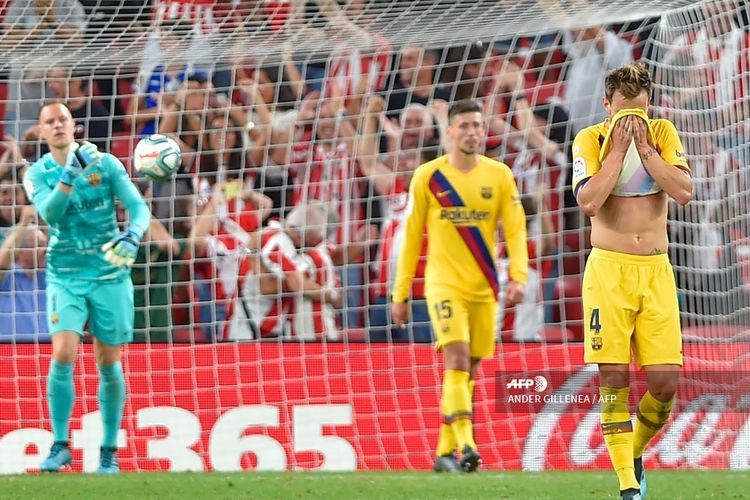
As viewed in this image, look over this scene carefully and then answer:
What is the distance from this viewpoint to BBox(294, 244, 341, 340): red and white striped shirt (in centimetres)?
984

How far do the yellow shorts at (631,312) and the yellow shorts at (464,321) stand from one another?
218 centimetres

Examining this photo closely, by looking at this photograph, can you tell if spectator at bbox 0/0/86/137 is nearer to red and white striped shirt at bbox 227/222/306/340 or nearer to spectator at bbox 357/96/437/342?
red and white striped shirt at bbox 227/222/306/340

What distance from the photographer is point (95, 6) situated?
9.91 meters

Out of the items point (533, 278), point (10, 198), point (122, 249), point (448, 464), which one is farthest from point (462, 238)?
point (10, 198)

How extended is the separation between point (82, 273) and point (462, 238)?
2.30 m

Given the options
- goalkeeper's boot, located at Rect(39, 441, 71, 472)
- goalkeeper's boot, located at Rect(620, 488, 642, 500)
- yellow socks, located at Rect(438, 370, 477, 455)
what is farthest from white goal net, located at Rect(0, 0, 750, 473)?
goalkeeper's boot, located at Rect(620, 488, 642, 500)

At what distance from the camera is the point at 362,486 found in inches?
274

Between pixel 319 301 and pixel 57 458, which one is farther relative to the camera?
pixel 319 301

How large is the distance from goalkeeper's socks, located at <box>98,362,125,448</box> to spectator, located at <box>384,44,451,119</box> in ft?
11.5

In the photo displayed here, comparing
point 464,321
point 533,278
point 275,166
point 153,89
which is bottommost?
point 464,321

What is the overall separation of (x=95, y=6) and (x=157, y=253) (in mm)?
1931

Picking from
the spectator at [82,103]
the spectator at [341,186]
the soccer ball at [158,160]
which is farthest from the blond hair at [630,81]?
the spectator at [82,103]

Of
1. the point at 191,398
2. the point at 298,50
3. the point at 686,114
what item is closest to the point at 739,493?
the point at 686,114

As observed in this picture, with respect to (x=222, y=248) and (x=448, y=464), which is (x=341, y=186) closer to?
(x=222, y=248)
